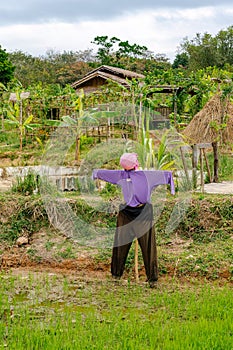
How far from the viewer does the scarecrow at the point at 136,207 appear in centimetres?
538

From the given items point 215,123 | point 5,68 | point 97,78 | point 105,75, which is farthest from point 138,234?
point 5,68

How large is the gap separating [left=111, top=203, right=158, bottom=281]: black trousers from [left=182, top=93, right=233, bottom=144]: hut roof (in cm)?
458

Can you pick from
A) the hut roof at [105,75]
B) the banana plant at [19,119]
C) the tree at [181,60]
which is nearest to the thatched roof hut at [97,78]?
the hut roof at [105,75]

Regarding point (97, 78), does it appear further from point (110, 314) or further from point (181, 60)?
point (110, 314)

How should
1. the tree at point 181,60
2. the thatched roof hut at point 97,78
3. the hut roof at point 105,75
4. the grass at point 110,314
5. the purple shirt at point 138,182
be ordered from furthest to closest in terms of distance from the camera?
1. the tree at point 181,60
2. the thatched roof hut at point 97,78
3. the hut roof at point 105,75
4. the purple shirt at point 138,182
5. the grass at point 110,314

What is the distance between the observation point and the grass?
12.7 feet

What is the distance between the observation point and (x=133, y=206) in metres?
5.42

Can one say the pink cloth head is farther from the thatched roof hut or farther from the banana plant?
the thatched roof hut

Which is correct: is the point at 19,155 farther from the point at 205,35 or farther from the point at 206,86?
the point at 205,35

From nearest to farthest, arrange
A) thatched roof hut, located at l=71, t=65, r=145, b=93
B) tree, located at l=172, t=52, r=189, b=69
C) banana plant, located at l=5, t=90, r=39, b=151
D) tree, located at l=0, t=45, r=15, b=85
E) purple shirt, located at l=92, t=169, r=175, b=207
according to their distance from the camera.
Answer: purple shirt, located at l=92, t=169, r=175, b=207 < banana plant, located at l=5, t=90, r=39, b=151 < thatched roof hut, located at l=71, t=65, r=145, b=93 < tree, located at l=0, t=45, r=15, b=85 < tree, located at l=172, t=52, r=189, b=69

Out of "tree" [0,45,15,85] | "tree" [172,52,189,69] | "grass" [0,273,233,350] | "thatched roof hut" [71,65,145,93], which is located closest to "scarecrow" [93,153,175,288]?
"grass" [0,273,233,350]

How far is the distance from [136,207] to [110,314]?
1.18m

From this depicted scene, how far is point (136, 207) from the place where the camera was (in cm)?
543

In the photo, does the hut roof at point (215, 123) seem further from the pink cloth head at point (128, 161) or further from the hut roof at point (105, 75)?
the hut roof at point (105, 75)
